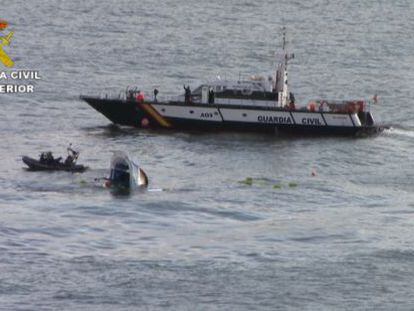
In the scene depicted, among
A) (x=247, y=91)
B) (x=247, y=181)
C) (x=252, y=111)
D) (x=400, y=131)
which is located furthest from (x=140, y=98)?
(x=247, y=181)

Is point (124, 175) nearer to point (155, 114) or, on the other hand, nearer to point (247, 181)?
point (247, 181)

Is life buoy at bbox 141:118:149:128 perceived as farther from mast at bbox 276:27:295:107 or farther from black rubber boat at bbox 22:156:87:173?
black rubber boat at bbox 22:156:87:173

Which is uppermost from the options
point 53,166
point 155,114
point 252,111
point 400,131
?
point 252,111

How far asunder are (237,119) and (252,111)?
49.9 inches

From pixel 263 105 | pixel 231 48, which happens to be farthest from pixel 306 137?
pixel 231 48

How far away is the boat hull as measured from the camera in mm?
123500

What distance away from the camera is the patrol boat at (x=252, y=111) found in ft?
405

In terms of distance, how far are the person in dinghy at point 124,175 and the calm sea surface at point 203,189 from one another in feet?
3.87

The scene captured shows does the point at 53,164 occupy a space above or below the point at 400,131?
below

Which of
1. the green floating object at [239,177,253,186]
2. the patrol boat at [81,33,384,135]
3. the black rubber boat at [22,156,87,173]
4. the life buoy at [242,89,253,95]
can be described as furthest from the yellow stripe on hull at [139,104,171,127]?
the green floating object at [239,177,253,186]

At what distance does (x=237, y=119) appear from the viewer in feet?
406

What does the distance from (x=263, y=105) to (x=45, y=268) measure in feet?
136

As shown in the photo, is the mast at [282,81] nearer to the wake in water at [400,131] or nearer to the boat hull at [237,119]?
the boat hull at [237,119]

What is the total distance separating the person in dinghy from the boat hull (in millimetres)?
20202
